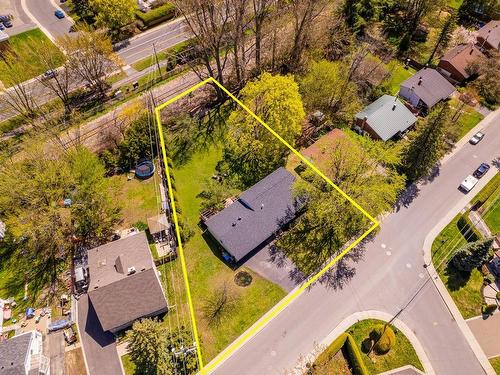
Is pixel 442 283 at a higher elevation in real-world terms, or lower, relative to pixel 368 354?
higher

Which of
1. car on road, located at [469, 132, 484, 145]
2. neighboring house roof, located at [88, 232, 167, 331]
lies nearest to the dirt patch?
neighboring house roof, located at [88, 232, 167, 331]

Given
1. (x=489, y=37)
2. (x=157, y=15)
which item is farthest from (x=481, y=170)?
(x=157, y=15)

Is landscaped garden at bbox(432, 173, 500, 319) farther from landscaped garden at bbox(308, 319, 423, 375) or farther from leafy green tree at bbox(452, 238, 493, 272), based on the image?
landscaped garden at bbox(308, 319, 423, 375)

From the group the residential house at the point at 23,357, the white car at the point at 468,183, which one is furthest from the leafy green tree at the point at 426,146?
the residential house at the point at 23,357

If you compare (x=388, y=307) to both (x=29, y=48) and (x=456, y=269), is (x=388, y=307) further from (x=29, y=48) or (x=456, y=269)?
(x=29, y=48)

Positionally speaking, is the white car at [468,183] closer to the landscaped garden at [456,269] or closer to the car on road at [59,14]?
the landscaped garden at [456,269]
